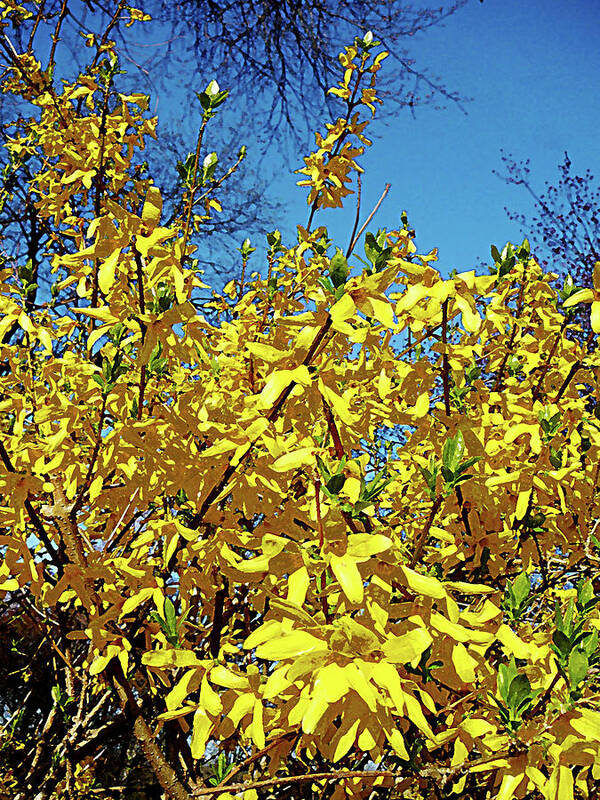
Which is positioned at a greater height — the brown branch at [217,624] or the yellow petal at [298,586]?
the yellow petal at [298,586]

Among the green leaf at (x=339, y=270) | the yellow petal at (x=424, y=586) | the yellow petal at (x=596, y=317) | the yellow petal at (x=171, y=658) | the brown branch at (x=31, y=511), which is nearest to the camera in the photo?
the yellow petal at (x=424, y=586)

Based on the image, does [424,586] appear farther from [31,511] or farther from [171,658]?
[31,511]

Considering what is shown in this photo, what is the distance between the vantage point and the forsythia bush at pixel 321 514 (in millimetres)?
1042

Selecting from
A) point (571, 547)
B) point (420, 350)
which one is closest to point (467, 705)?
point (571, 547)

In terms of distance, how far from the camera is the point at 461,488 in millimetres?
1538

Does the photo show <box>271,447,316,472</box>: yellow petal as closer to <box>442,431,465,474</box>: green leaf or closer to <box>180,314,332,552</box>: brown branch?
<box>180,314,332,552</box>: brown branch

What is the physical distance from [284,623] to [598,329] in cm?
92

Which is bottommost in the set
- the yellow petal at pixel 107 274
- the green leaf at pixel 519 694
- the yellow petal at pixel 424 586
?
the green leaf at pixel 519 694

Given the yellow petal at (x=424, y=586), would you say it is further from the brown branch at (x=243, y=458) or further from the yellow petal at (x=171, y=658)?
the yellow petal at (x=171, y=658)

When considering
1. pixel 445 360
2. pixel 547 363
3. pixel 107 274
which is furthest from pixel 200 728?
pixel 547 363

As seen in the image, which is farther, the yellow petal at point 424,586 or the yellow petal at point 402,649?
the yellow petal at point 424,586

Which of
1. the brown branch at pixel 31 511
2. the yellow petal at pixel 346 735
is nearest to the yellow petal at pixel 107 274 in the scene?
the brown branch at pixel 31 511

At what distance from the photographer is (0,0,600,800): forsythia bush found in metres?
1.04

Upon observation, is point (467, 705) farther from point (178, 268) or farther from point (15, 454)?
point (15, 454)
